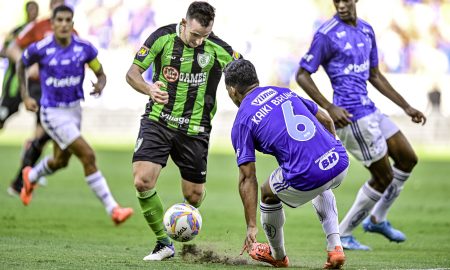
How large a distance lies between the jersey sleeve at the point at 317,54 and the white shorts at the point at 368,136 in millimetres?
791

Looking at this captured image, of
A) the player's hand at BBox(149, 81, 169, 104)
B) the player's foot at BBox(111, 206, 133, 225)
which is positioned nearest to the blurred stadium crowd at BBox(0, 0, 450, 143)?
the player's foot at BBox(111, 206, 133, 225)

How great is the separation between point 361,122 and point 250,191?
128 inches

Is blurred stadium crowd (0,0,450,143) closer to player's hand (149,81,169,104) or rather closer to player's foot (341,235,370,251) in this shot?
player's foot (341,235,370,251)

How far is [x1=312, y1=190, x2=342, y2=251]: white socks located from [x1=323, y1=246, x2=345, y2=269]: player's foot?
0.05 meters

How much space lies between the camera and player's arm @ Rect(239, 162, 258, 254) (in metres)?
6.94

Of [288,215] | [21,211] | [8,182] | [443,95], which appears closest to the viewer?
[21,211]

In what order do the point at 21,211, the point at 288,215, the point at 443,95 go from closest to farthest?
the point at 21,211
the point at 288,215
the point at 443,95

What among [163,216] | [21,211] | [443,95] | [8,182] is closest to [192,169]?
[163,216]

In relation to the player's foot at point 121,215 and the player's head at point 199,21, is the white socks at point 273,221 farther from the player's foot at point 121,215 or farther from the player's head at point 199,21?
the player's foot at point 121,215

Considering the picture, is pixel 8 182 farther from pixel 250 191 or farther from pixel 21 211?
pixel 250 191

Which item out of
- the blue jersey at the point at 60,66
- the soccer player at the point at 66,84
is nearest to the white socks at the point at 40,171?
the soccer player at the point at 66,84

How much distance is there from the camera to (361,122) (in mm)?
9930

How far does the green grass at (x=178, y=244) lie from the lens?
26.3ft

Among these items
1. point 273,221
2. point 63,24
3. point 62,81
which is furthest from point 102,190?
point 273,221
